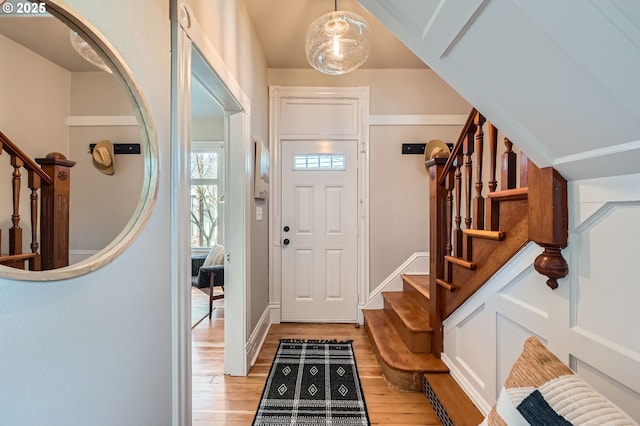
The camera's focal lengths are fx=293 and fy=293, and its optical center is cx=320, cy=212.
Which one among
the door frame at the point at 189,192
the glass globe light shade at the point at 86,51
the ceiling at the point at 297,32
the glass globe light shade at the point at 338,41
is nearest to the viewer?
the glass globe light shade at the point at 86,51

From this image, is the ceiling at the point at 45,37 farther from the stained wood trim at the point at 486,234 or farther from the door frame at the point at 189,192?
the stained wood trim at the point at 486,234

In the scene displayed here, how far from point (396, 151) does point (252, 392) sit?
8.90 feet

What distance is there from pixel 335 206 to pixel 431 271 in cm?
143

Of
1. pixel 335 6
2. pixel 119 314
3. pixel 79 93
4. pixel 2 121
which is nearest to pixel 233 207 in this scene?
pixel 119 314

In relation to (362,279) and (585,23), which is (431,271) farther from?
(585,23)

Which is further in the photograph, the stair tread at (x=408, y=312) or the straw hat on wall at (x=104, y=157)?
the stair tread at (x=408, y=312)

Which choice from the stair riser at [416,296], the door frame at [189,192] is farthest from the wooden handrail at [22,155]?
the stair riser at [416,296]

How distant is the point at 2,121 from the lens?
543mm

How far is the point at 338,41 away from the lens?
2.21 m

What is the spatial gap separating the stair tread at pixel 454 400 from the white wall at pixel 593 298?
8.8 inches

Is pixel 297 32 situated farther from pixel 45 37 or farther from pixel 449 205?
pixel 45 37

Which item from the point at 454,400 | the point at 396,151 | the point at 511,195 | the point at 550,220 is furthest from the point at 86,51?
the point at 396,151

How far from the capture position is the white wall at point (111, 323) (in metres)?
0.61

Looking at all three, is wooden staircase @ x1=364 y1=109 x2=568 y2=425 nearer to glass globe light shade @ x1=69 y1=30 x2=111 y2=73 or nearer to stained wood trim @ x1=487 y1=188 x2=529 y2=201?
stained wood trim @ x1=487 y1=188 x2=529 y2=201
